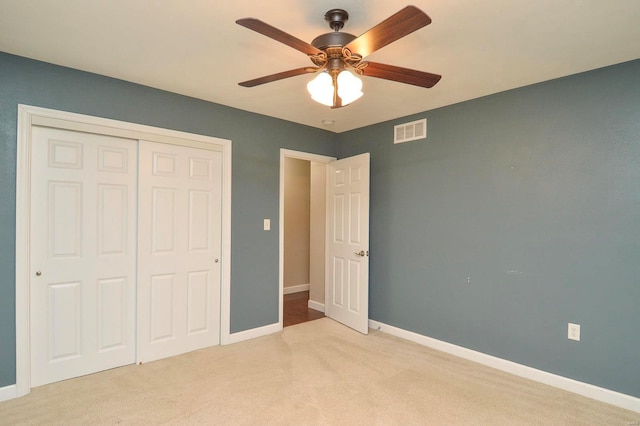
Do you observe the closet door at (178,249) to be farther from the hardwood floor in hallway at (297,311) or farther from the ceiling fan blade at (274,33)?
the ceiling fan blade at (274,33)

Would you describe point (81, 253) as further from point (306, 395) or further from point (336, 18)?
point (336, 18)

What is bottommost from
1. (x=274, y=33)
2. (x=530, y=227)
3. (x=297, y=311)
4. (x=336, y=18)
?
(x=297, y=311)

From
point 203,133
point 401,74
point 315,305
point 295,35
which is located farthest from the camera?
point 315,305

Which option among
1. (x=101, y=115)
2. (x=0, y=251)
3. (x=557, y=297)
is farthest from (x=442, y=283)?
(x=0, y=251)

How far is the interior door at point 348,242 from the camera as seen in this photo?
384 cm

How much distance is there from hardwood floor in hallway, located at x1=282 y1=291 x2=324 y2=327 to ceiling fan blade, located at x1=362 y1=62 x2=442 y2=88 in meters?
3.15

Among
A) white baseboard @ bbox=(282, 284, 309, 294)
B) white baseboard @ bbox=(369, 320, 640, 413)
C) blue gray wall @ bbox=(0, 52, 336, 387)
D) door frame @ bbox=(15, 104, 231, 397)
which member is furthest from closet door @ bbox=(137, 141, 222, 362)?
white baseboard @ bbox=(282, 284, 309, 294)

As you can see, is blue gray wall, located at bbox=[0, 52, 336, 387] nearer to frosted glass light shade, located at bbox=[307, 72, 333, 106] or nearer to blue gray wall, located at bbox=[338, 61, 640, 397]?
blue gray wall, located at bbox=[338, 61, 640, 397]

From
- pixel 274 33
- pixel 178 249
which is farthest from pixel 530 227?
pixel 178 249

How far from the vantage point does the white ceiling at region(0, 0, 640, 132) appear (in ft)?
5.95

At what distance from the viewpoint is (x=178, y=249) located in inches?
126

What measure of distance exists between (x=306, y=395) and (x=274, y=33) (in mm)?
2375

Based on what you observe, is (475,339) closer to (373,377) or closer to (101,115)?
(373,377)

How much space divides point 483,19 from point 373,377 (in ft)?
8.72
